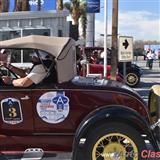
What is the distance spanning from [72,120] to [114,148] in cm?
65

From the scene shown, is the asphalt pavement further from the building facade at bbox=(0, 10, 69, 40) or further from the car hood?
the car hood

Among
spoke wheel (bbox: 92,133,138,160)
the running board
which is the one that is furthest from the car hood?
the running board

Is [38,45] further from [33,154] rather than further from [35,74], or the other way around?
[33,154]

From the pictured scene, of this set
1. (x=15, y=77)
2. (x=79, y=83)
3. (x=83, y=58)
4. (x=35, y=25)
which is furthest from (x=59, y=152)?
(x=35, y=25)

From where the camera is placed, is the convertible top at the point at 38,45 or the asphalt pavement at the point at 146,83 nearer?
the convertible top at the point at 38,45

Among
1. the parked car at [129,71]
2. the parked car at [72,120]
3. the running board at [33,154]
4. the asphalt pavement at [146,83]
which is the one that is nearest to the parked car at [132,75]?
the parked car at [129,71]

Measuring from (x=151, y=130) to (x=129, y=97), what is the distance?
20.6 inches

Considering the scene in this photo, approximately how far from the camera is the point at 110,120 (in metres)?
6.31

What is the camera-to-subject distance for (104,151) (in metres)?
6.33

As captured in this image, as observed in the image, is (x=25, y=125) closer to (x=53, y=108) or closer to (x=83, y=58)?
(x=53, y=108)

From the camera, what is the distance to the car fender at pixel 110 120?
627cm

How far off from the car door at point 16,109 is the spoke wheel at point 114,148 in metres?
0.92

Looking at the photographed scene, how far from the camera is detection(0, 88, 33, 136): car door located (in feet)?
21.2

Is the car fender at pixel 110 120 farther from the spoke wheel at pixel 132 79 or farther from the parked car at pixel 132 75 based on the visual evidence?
the spoke wheel at pixel 132 79
